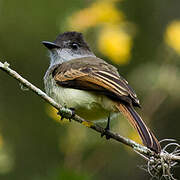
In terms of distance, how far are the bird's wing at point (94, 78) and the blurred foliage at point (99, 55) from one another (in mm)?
294

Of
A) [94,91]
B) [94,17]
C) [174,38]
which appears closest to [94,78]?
[94,91]

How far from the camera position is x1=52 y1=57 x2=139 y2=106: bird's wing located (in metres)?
4.35

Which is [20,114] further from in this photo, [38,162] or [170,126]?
[170,126]

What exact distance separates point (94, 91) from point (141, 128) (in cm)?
62

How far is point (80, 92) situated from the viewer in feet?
15.0

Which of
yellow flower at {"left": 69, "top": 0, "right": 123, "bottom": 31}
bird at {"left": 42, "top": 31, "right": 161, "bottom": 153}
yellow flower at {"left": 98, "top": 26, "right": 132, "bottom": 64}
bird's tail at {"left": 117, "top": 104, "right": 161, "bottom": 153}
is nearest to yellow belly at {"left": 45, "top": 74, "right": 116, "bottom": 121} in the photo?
bird at {"left": 42, "top": 31, "right": 161, "bottom": 153}

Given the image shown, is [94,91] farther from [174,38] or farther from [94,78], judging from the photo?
[174,38]

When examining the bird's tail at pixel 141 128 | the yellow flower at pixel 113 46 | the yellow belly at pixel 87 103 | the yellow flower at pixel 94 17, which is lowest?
the bird's tail at pixel 141 128

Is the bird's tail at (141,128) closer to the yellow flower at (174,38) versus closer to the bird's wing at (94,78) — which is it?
the bird's wing at (94,78)

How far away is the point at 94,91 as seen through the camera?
14.7ft

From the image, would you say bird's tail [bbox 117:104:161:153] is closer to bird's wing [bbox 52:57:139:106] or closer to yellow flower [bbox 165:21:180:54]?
bird's wing [bbox 52:57:139:106]

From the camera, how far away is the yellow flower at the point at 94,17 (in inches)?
207

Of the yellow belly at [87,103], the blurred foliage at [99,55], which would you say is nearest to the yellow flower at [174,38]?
the blurred foliage at [99,55]

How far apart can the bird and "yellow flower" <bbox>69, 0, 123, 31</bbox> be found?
33 centimetres
